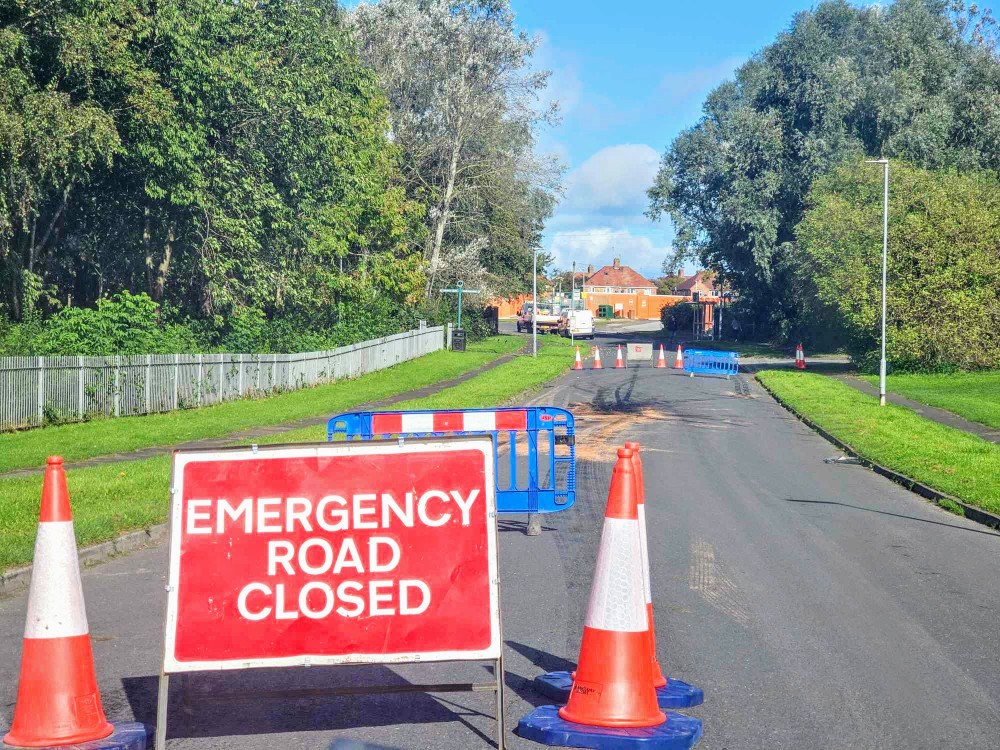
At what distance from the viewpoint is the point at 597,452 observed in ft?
60.2

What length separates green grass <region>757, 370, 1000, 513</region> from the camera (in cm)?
1491

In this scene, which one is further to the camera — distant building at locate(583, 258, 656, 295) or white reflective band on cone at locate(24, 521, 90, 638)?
distant building at locate(583, 258, 656, 295)

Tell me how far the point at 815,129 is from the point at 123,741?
Result: 6267cm

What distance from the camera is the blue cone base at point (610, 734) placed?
15.9 ft

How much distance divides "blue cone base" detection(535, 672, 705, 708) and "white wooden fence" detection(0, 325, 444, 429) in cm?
1668

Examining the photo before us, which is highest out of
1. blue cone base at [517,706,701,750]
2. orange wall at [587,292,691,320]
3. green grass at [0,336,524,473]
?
orange wall at [587,292,691,320]

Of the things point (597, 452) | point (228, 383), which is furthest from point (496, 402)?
point (597, 452)

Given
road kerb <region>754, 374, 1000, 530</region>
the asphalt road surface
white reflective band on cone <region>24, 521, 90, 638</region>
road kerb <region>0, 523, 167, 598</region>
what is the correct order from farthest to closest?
road kerb <region>754, 374, 1000, 530</region>, road kerb <region>0, 523, 167, 598</region>, the asphalt road surface, white reflective band on cone <region>24, 521, 90, 638</region>

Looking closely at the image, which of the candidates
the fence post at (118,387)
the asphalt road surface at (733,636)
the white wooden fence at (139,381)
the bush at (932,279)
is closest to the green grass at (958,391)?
the bush at (932,279)

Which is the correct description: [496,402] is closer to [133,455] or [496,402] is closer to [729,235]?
[133,455]

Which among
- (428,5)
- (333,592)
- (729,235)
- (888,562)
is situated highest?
(428,5)

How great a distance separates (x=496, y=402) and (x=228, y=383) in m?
6.96

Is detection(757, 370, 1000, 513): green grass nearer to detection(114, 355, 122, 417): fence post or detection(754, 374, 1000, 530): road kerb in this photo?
→ detection(754, 374, 1000, 530): road kerb

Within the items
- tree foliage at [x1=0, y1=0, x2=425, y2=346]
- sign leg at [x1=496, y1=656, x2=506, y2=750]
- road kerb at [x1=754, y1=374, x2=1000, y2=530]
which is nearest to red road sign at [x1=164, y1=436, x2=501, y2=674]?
sign leg at [x1=496, y1=656, x2=506, y2=750]
